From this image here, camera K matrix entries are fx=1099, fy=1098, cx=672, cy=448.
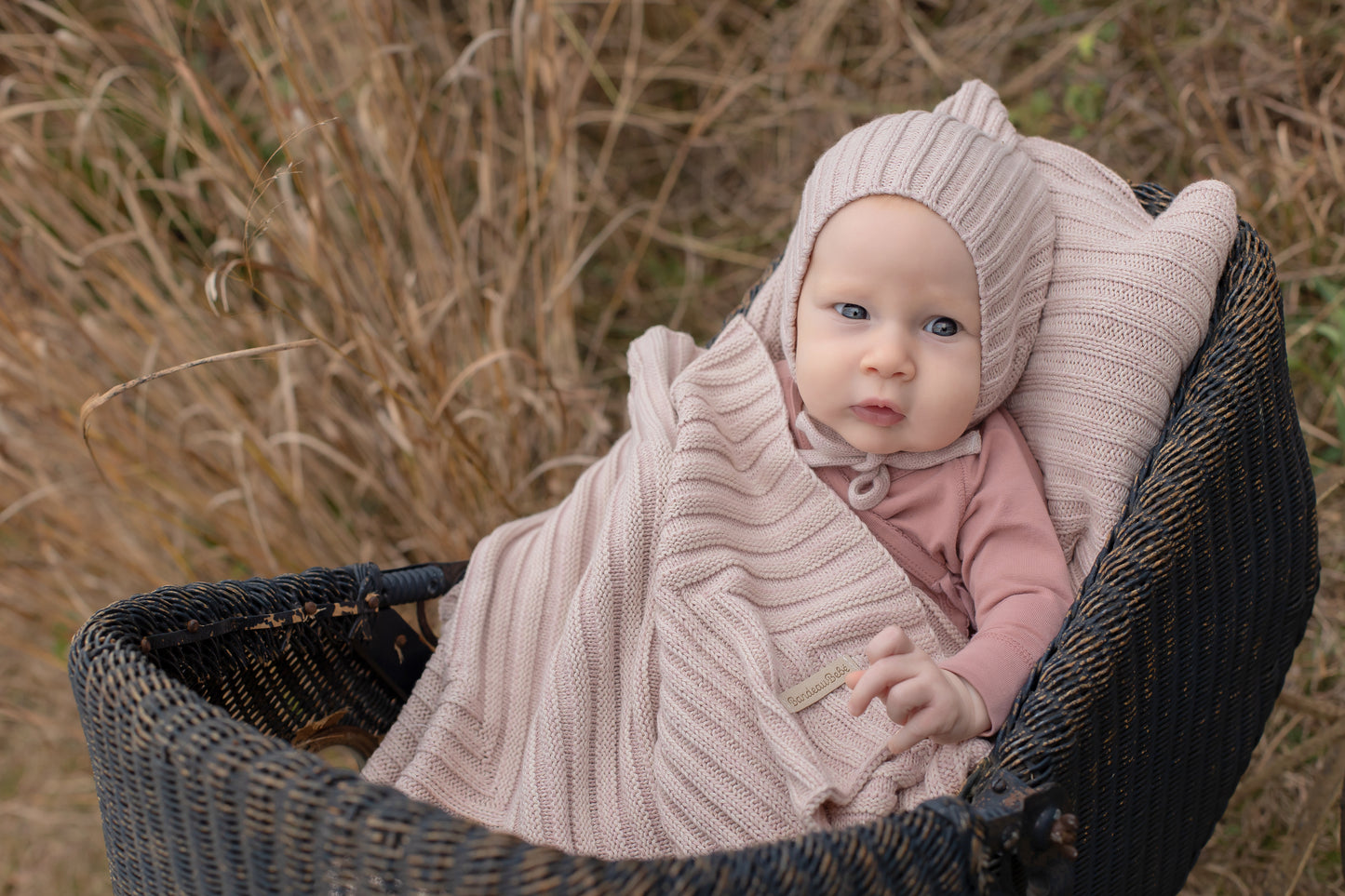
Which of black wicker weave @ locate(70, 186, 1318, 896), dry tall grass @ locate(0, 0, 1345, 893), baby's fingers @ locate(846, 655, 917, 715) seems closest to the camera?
black wicker weave @ locate(70, 186, 1318, 896)

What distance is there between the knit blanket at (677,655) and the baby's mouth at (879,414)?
0.12 m

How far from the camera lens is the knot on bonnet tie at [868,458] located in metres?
1.38

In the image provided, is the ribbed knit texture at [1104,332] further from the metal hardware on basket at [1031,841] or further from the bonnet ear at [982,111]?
the metal hardware on basket at [1031,841]

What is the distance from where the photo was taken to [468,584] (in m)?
1.42

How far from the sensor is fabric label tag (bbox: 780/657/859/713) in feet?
4.16

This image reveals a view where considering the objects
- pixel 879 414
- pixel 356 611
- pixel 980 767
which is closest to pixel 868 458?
pixel 879 414

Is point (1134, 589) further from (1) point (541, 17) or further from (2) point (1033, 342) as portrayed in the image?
(1) point (541, 17)

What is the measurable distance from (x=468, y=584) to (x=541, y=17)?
107cm

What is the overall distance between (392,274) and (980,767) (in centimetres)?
144

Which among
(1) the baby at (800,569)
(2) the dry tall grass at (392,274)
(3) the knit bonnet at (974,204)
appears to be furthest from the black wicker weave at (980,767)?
(2) the dry tall grass at (392,274)

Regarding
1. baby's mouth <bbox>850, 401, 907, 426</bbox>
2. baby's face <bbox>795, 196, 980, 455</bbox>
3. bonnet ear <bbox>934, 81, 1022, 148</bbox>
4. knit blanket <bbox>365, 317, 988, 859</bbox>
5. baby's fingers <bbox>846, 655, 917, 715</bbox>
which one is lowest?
knit blanket <bbox>365, 317, 988, 859</bbox>

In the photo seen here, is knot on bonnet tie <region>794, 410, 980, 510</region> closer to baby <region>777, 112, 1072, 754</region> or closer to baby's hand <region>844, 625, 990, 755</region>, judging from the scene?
baby <region>777, 112, 1072, 754</region>

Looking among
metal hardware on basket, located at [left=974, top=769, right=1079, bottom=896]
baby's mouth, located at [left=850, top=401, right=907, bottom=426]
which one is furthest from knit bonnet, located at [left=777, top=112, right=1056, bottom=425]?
metal hardware on basket, located at [left=974, top=769, right=1079, bottom=896]

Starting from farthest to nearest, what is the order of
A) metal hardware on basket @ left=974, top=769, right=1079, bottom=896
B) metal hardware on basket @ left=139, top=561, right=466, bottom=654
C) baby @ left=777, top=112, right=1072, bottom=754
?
baby @ left=777, top=112, right=1072, bottom=754, metal hardware on basket @ left=139, top=561, right=466, bottom=654, metal hardware on basket @ left=974, top=769, right=1079, bottom=896
